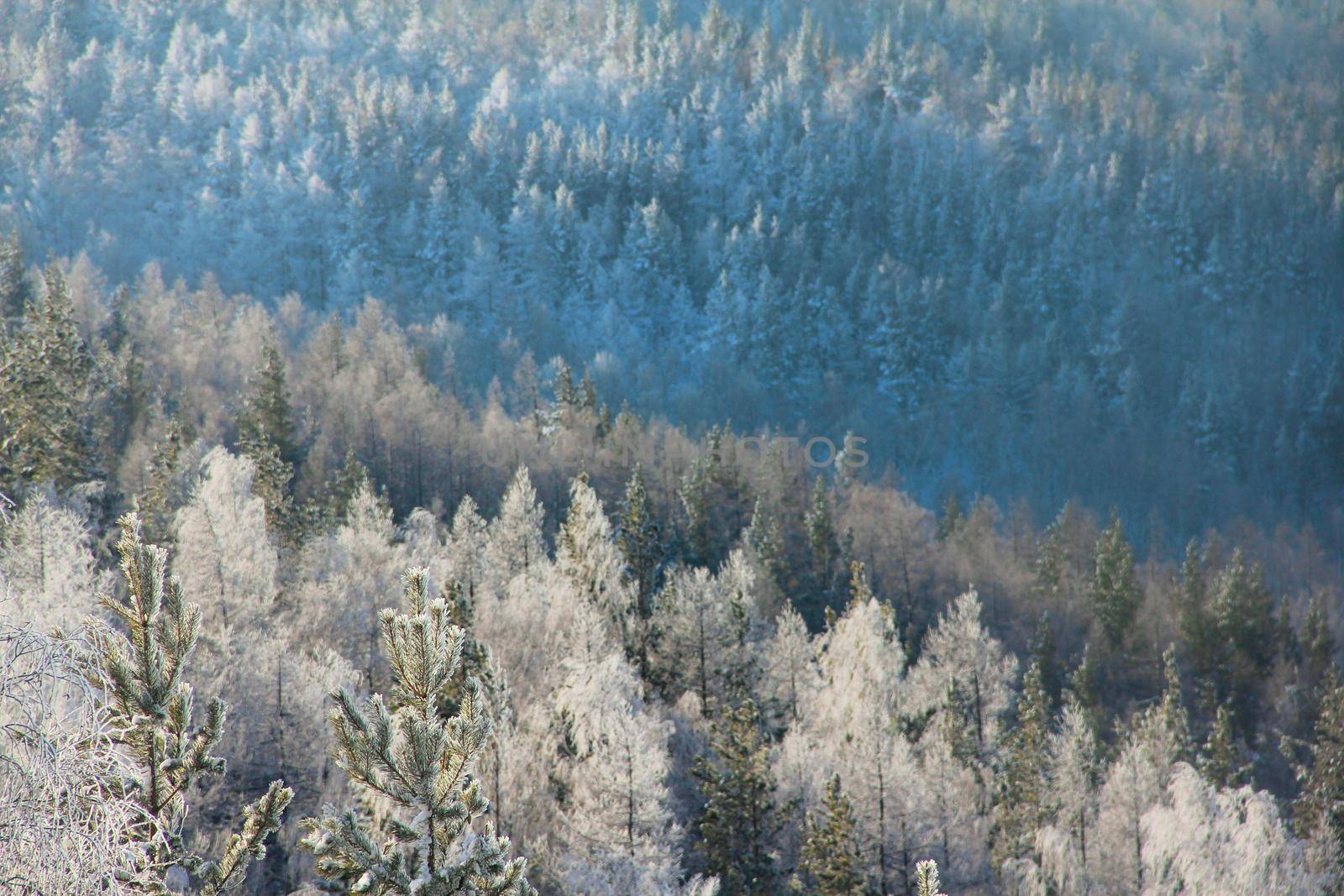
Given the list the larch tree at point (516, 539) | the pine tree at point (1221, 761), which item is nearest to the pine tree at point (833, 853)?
the larch tree at point (516, 539)

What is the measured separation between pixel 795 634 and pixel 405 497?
4238cm

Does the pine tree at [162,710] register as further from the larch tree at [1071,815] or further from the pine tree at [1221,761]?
the pine tree at [1221,761]

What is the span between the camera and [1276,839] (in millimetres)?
36812

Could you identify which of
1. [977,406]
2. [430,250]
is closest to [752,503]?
[977,406]

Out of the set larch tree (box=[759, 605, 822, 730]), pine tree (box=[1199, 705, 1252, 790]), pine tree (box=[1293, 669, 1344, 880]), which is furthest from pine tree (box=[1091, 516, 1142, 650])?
larch tree (box=[759, 605, 822, 730])

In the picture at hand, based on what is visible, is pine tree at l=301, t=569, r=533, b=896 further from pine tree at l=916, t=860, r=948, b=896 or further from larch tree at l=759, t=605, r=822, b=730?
larch tree at l=759, t=605, r=822, b=730

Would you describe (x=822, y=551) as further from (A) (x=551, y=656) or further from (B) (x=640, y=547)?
(A) (x=551, y=656)

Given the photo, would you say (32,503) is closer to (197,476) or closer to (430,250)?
(197,476)

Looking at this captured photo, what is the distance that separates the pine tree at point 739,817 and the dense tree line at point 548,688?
11cm

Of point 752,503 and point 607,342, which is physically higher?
point 752,503

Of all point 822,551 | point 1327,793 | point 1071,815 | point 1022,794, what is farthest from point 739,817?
point 822,551

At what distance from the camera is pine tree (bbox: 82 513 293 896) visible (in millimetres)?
10492

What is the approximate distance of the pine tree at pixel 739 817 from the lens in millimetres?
31672

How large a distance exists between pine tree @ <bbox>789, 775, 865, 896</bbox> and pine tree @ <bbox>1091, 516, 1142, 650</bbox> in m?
59.5
